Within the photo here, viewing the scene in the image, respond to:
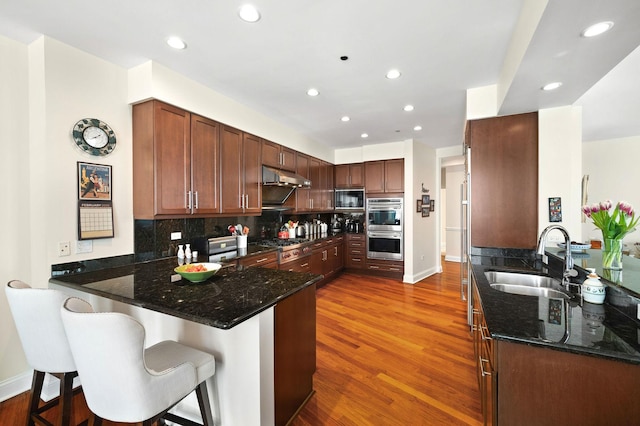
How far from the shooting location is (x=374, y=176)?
5516 mm

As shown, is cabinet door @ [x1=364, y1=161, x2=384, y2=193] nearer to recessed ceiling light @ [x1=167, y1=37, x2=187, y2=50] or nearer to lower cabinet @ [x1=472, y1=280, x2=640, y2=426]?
recessed ceiling light @ [x1=167, y1=37, x2=187, y2=50]

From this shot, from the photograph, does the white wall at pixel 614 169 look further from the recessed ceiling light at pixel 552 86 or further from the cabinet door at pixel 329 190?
the cabinet door at pixel 329 190

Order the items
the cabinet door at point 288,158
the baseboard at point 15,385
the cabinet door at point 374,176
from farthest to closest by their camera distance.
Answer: the cabinet door at point 374,176 → the cabinet door at point 288,158 → the baseboard at point 15,385

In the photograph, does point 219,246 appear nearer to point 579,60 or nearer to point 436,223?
point 579,60

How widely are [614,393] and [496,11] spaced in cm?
213

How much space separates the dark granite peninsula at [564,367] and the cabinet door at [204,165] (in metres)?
2.69

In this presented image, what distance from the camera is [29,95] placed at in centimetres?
211

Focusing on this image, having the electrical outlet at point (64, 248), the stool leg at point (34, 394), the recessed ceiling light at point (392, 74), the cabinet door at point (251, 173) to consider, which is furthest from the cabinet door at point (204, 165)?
the recessed ceiling light at point (392, 74)

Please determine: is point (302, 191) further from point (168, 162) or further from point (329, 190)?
point (168, 162)

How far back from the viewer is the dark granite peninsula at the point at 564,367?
1.00 m

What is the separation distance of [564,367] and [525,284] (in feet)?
4.43

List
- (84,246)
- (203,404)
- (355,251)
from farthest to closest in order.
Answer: (355,251) → (84,246) → (203,404)

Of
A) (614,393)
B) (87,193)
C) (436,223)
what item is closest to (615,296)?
(614,393)

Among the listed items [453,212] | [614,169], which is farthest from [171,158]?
[614,169]
